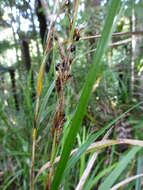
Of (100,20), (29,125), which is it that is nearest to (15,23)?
(29,125)

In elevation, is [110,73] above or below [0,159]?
above

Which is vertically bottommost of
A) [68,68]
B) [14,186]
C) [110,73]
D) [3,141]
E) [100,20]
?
[14,186]

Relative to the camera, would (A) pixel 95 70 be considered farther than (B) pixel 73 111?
No

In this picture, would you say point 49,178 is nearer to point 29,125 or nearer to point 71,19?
point 71,19

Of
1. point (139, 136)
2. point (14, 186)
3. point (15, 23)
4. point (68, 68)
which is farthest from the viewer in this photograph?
point (14, 186)

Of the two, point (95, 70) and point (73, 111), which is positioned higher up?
point (95, 70)

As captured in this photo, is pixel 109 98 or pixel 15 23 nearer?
pixel 15 23

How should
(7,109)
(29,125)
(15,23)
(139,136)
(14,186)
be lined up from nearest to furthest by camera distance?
(15,23)
(139,136)
(14,186)
(29,125)
(7,109)
